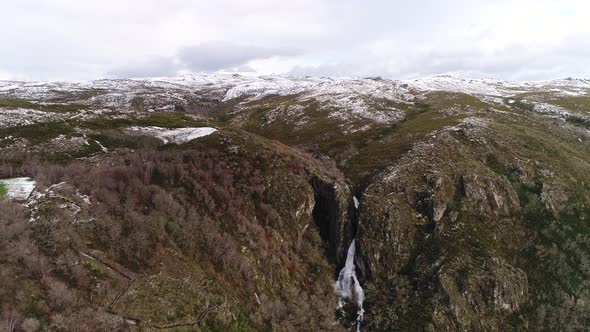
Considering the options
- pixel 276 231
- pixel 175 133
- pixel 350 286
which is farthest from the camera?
pixel 175 133

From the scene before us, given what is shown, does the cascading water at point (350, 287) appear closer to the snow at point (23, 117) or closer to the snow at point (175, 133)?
the snow at point (175, 133)

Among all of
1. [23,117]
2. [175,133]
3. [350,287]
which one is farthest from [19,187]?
[350,287]

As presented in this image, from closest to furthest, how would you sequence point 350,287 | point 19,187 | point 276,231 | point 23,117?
1. point 19,187
2. point 276,231
3. point 350,287
4. point 23,117

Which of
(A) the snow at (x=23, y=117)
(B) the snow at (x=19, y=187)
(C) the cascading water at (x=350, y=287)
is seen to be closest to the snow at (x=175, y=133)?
(A) the snow at (x=23, y=117)

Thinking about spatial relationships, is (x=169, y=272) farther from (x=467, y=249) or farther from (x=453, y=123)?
(x=453, y=123)

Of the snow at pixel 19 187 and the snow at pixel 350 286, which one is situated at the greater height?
the snow at pixel 19 187

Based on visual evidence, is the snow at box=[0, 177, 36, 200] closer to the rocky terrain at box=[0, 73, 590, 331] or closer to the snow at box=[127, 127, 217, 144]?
the rocky terrain at box=[0, 73, 590, 331]

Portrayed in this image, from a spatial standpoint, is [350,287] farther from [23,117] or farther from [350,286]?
[23,117]

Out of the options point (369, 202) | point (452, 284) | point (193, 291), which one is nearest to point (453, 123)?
point (369, 202)
